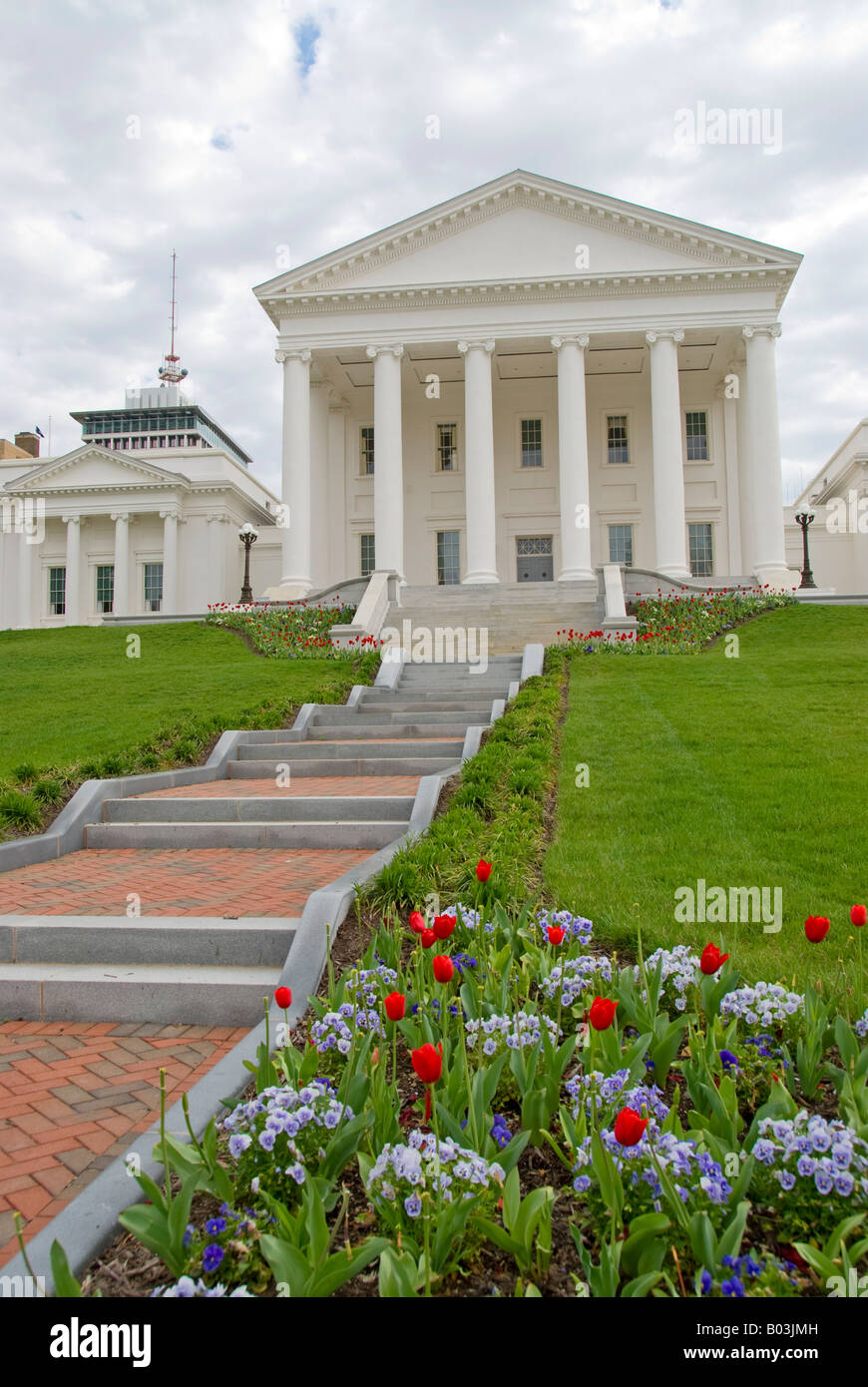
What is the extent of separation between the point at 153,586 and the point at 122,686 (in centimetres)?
2574

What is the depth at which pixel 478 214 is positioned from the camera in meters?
28.2

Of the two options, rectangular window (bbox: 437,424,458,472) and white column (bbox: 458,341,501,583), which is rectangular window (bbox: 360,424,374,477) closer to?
rectangular window (bbox: 437,424,458,472)

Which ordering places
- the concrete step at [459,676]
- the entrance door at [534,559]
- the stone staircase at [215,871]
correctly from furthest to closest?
1. the entrance door at [534,559]
2. the concrete step at [459,676]
3. the stone staircase at [215,871]

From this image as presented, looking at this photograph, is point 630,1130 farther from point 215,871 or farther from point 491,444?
point 491,444

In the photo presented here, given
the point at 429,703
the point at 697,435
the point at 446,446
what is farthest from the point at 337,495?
the point at 429,703

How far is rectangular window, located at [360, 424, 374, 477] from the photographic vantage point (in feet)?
111

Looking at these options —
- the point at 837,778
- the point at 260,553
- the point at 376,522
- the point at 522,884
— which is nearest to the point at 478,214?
the point at 376,522

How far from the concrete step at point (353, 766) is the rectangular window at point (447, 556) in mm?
23232

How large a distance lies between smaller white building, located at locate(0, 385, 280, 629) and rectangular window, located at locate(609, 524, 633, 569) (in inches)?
603

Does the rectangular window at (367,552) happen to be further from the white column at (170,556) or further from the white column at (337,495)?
the white column at (170,556)

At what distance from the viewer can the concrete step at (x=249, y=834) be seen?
286 inches

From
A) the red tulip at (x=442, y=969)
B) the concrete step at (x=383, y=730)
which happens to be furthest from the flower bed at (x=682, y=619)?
the red tulip at (x=442, y=969)

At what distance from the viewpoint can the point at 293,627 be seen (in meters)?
22.2
